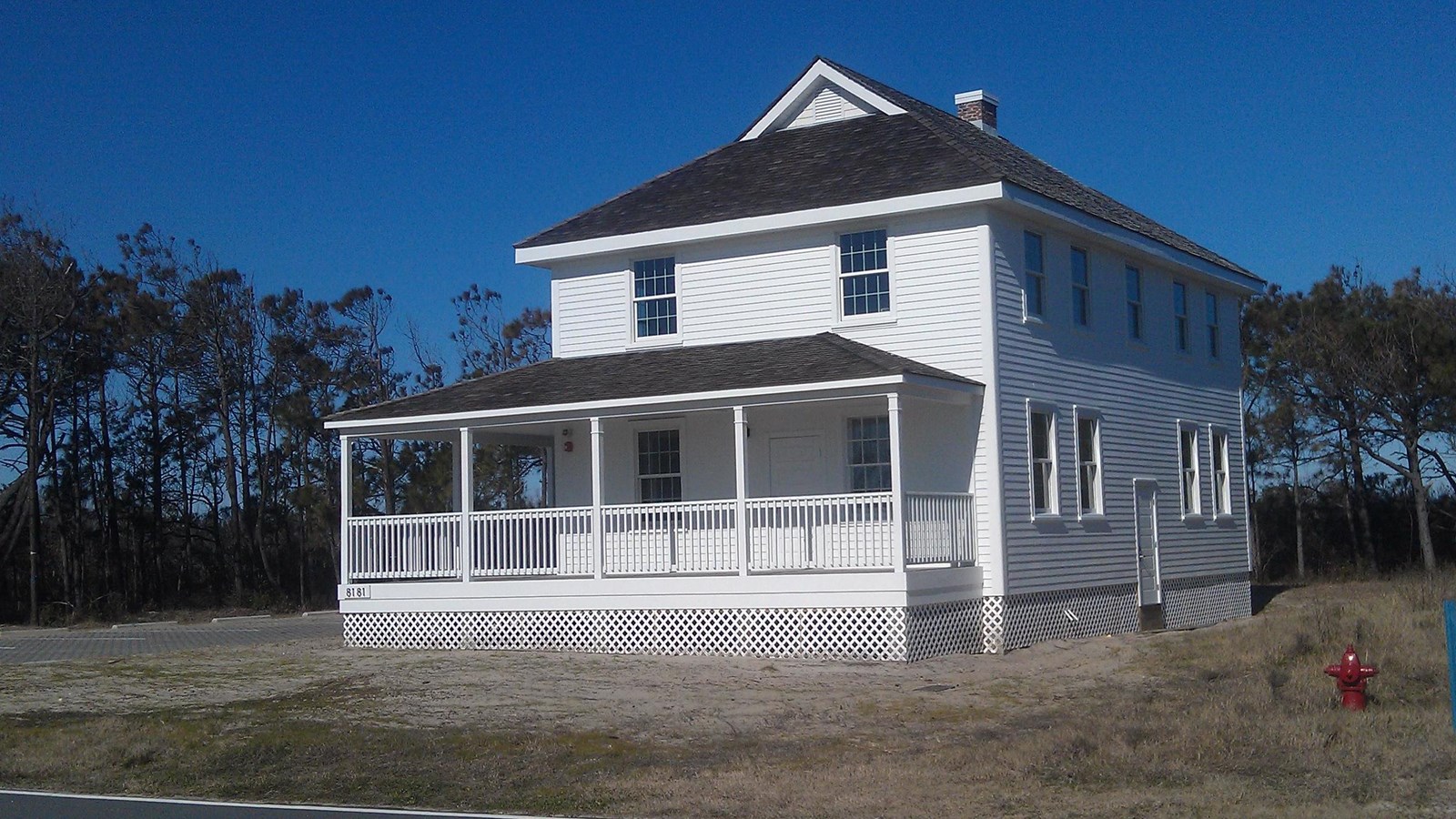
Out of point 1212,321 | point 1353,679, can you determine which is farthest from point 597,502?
point 1212,321

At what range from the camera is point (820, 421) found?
2355cm

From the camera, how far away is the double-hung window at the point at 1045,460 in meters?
23.7

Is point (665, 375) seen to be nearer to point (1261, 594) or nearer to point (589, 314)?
point (589, 314)

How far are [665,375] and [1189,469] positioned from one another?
1166 centimetres

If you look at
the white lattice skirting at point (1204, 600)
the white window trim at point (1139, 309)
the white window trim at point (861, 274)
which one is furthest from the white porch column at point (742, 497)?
the white lattice skirting at point (1204, 600)

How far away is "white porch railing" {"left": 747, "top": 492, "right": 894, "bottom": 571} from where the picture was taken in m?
20.6

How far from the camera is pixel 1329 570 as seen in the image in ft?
142

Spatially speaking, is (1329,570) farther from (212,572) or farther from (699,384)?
(212,572)

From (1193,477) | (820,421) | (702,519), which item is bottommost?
(702,519)

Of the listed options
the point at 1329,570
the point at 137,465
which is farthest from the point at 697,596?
the point at 137,465

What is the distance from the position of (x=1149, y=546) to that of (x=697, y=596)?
31.6 feet

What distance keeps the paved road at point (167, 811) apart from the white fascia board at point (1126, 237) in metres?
14.1

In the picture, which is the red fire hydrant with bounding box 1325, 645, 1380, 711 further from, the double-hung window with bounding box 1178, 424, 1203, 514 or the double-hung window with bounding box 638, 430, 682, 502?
the double-hung window with bounding box 1178, 424, 1203, 514

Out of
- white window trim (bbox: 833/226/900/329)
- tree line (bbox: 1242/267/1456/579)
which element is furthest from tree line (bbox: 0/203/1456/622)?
white window trim (bbox: 833/226/900/329)
